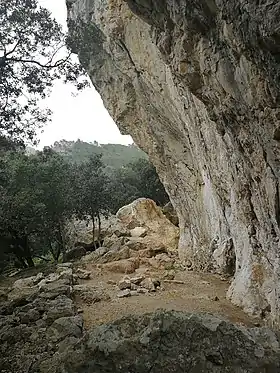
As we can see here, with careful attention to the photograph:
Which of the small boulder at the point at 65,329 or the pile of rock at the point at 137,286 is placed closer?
the small boulder at the point at 65,329

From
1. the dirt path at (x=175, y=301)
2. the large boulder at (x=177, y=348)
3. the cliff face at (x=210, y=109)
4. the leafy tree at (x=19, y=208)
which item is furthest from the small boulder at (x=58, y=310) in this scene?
the leafy tree at (x=19, y=208)

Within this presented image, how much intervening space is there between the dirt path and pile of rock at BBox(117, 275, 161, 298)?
0.23 m

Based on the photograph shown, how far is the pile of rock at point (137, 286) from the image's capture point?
1266cm

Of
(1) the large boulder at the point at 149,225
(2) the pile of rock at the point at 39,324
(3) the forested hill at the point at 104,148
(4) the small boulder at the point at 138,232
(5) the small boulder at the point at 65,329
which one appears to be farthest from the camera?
(3) the forested hill at the point at 104,148

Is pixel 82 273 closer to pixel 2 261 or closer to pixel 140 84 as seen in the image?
pixel 2 261

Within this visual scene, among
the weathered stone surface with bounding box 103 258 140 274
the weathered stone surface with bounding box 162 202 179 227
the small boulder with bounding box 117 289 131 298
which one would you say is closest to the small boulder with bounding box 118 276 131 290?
the small boulder with bounding box 117 289 131 298

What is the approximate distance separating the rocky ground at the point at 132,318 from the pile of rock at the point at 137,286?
0.04 metres

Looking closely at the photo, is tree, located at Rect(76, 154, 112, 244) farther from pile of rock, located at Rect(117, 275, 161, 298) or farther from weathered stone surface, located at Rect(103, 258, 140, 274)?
pile of rock, located at Rect(117, 275, 161, 298)

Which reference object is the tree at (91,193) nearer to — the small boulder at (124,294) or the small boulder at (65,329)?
the small boulder at (124,294)

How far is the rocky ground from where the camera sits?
3500 millimetres

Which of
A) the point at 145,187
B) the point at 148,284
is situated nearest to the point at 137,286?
the point at 148,284

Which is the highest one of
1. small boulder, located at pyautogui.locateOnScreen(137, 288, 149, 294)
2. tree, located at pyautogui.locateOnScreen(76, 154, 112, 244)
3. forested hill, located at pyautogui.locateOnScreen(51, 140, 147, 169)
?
forested hill, located at pyautogui.locateOnScreen(51, 140, 147, 169)

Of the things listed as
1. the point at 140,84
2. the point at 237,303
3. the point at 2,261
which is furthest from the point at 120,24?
the point at 2,261

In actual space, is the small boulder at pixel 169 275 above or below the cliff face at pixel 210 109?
below
